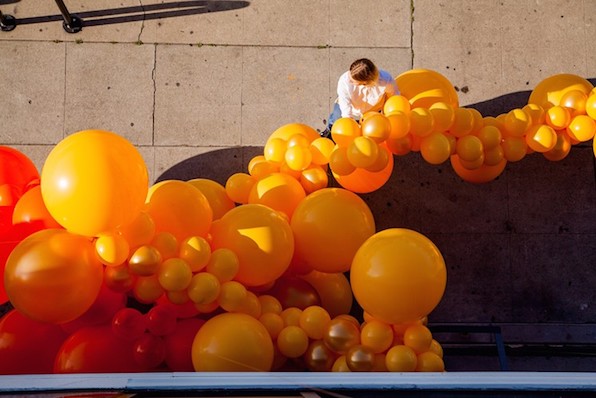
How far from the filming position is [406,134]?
11.7ft

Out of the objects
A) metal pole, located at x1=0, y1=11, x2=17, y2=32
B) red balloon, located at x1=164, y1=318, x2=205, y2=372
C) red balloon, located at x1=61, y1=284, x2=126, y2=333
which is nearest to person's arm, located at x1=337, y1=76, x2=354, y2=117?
red balloon, located at x1=164, y1=318, x2=205, y2=372

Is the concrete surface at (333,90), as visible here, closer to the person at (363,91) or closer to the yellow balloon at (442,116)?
the person at (363,91)

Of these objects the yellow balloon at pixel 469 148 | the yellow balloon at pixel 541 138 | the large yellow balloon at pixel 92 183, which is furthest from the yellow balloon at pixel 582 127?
the large yellow balloon at pixel 92 183

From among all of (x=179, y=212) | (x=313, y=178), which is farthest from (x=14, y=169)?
(x=313, y=178)

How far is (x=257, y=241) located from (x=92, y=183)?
0.95 m

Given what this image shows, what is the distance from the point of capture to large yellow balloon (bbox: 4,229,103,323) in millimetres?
2885

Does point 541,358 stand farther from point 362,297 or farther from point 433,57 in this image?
point 433,57

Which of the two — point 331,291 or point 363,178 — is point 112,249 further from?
point 363,178

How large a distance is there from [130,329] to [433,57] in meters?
3.29

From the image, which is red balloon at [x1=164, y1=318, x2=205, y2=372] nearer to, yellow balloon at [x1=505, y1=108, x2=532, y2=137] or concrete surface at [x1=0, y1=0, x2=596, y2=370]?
concrete surface at [x1=0, y1=0, x2=596, y2=370]

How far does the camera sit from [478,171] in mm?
4047

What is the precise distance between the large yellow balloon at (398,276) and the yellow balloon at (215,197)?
3.57 feet

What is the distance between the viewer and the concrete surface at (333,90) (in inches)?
175

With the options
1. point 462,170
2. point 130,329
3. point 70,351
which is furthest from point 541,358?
point 70,351
